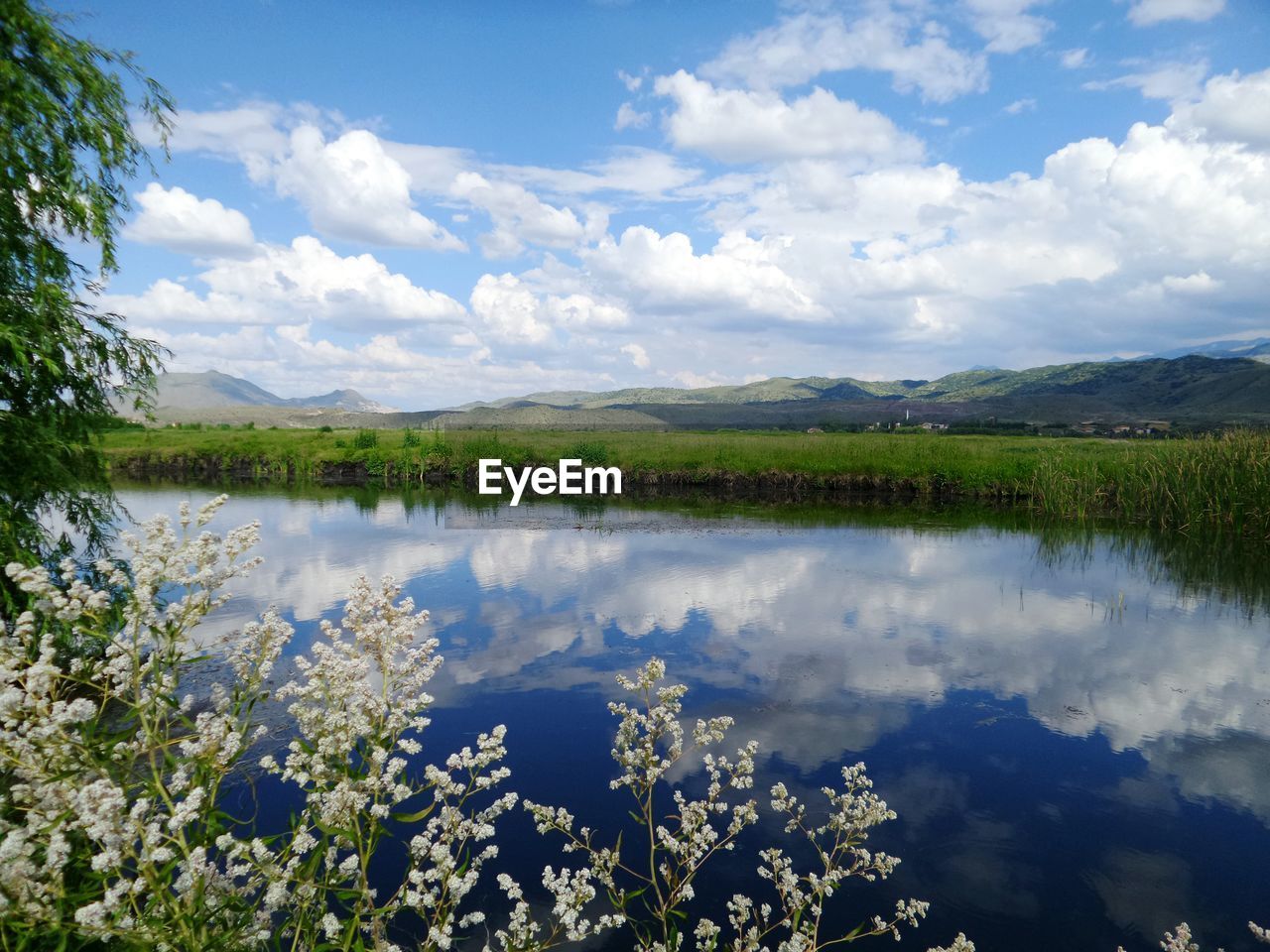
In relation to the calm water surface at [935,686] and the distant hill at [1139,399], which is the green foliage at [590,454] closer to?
the calm water surface at [935,686]

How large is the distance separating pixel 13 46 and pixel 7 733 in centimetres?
1155

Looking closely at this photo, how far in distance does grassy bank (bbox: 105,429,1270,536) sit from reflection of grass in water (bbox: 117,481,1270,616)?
1.57 metres

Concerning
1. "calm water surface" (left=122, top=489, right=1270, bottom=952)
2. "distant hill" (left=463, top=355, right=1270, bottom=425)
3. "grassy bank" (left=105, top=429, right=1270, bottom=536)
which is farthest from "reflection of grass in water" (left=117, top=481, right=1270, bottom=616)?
"distant hill" (left=463, top=355, right=1270, bottom=425)

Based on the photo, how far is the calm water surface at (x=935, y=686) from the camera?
241 inches

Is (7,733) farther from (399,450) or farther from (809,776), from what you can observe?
(399,450)

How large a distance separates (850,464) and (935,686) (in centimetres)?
2574

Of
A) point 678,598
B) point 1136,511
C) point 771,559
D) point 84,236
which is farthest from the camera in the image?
point 1136,511

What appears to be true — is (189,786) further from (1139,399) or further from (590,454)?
(1139,399)

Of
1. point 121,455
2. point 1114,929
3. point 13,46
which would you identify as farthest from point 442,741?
point 121,455

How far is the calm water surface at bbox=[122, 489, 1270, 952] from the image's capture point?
613 cm

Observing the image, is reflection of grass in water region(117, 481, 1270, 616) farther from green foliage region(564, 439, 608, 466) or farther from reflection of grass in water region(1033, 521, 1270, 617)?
green foliage region(564, 439, 608, 466)

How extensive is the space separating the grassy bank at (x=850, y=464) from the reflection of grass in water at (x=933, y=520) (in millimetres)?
1573

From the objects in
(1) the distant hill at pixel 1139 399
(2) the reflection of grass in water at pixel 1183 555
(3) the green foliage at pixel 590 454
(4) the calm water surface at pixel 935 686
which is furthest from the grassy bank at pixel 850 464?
(1) the distant hill at pixel 1139 399

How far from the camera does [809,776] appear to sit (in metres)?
7.58
